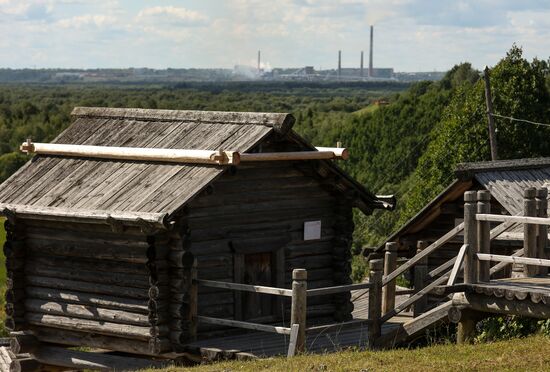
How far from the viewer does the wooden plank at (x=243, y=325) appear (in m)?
16.6

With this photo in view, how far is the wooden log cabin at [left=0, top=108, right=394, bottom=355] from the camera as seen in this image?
17.9m

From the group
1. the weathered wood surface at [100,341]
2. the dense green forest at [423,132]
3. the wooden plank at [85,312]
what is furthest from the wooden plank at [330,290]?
the dense green forest at [423,132]

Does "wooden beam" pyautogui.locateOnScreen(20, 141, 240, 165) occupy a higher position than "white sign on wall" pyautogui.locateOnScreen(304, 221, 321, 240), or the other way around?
"wooden beam" pyautogui.locateOnScreen(20, 141, 240, 165)

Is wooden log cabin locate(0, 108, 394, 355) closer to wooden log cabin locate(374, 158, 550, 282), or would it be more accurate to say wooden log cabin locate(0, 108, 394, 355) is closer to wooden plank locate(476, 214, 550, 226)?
wooden log cabin locate(374, 158, 550, 282)

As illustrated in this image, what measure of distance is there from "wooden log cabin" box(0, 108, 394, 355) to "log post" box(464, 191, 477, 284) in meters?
3.93

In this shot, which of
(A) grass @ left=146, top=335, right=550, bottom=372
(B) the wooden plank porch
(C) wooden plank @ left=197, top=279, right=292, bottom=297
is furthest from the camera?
(B) the wooden plank porch

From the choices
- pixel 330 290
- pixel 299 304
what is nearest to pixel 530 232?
pixel 330 290

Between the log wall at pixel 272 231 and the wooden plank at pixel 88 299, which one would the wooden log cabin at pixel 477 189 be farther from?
the wooden plank at pixel 88 299

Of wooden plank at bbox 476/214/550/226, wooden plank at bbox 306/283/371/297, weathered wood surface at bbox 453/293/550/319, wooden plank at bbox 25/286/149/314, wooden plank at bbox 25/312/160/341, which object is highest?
wooden plank at bbox 476/214/550/226

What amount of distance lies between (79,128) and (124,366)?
181 inches

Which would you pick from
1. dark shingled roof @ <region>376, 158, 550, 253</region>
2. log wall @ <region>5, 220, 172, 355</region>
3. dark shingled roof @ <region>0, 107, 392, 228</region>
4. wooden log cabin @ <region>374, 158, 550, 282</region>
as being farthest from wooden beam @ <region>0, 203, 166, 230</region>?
dark shingled roof @ <region>376, 158, 550, 253</region>

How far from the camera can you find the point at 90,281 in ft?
62.4

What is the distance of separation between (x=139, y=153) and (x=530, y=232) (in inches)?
252

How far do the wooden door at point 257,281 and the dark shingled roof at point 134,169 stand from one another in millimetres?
1827
